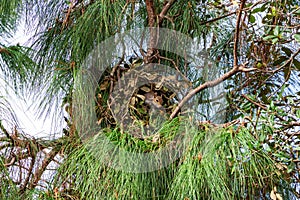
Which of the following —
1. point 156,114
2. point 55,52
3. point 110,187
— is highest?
point 55,52

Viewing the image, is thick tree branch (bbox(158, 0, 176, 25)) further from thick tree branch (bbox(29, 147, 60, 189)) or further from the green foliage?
thick tree branch (bbox(29, 147, 60, 189))

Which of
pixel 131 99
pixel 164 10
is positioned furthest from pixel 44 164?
pixel 164 10

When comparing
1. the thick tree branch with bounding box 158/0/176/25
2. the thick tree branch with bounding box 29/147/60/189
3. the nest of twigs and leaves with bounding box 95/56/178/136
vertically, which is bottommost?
the thick tree branch with bounding box 29/147/60/189

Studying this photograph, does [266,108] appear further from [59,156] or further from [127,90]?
[59,156]

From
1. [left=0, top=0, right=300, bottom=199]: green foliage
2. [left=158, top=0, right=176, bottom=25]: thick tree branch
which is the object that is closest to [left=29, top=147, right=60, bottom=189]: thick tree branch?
[left=0, top=0, right=300, bottom=199]: green foliage

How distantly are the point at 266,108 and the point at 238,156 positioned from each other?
5.8 inches

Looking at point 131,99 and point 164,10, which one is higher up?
point 164,10

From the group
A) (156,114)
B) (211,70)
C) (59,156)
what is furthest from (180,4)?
(59,156)

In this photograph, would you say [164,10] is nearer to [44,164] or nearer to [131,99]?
[131,99]

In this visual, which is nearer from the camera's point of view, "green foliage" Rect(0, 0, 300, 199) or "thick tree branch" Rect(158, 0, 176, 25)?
"green foliage" Rect(0, 0, 300, 199)

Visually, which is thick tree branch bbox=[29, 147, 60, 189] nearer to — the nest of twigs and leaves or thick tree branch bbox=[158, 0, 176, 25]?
the nest of twigs and leaves

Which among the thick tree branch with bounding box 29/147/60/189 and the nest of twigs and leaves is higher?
the nest of twigs and leaves

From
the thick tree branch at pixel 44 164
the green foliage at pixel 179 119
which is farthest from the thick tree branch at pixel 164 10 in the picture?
the thick tree branch at pixel 44 164

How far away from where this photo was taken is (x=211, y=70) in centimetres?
124
